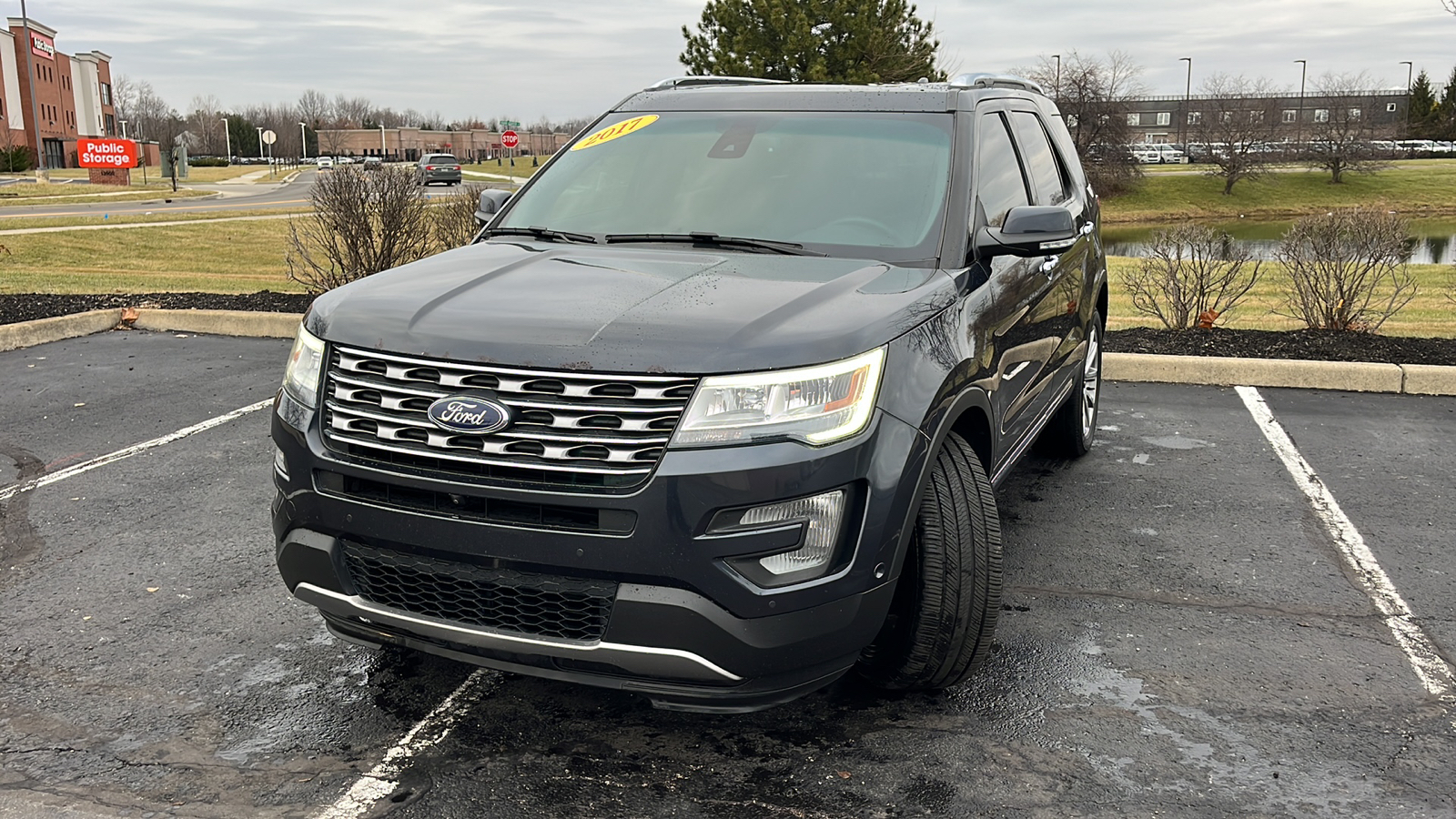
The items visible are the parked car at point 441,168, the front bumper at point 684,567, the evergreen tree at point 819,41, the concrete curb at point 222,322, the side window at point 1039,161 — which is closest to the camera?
the front bumper at point 684,567

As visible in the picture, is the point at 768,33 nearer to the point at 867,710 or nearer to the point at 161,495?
A: the point at 161,495

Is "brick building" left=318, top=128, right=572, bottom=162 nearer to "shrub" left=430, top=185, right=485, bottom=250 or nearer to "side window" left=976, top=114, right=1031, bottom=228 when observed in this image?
"shrub" left=430, top=185, right=485, bottom=250

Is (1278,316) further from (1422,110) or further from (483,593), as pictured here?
(1422,110)

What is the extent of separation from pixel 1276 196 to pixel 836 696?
217 ft

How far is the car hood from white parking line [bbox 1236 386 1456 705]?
213 centimetres

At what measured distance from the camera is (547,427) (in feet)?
9.55

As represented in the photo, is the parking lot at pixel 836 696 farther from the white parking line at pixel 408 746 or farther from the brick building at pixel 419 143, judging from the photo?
the brick building at pixel 419 143

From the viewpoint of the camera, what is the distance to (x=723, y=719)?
142 inches

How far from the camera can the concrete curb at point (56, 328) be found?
9828 millimetres

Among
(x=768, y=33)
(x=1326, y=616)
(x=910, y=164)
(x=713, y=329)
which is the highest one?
(x=768, y=33)

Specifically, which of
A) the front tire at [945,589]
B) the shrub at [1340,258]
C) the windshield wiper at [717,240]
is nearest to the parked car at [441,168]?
the shrub at [1340,258]

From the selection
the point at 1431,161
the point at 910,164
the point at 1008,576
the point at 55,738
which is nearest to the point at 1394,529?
the point at 1008,576

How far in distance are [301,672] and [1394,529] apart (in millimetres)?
4803

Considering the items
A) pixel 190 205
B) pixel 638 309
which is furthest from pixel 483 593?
pixel 190 205
